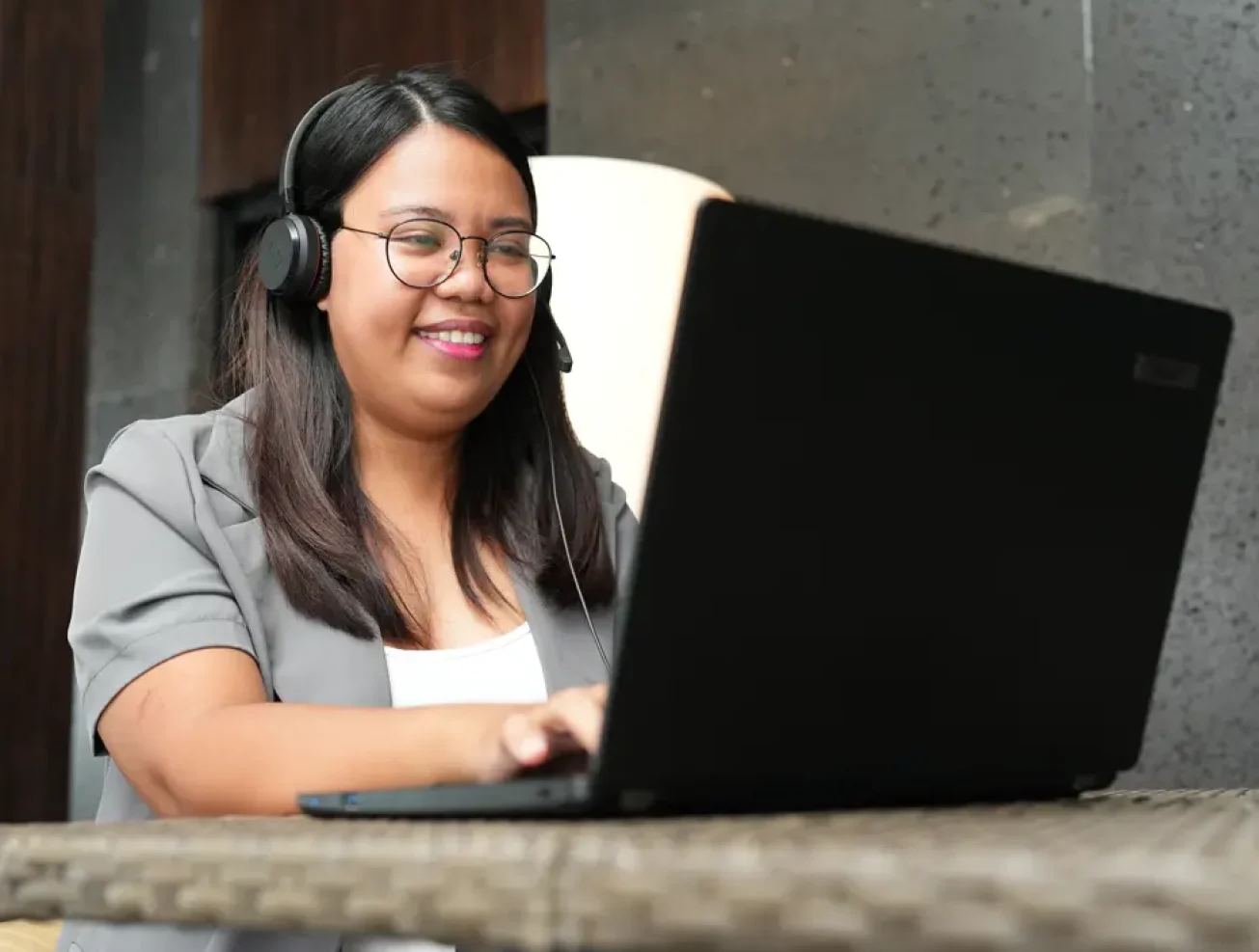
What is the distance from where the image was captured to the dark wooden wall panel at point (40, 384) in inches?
79.4

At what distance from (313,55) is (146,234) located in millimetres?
966

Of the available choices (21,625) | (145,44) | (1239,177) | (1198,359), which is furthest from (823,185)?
(145,44)

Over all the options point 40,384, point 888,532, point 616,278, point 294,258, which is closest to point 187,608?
point 294,258

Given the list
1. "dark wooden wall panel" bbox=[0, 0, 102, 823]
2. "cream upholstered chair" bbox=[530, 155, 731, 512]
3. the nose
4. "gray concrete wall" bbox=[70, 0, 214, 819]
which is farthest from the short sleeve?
"gray concrete wall" bbox=[70, 0, 214, 819]

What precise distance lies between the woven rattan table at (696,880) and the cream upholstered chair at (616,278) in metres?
1.21

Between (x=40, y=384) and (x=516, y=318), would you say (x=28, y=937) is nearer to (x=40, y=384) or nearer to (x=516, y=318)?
(x=516, y=318)

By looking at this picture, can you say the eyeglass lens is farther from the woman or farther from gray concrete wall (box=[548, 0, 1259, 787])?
gray concrete wall (box=[548, 0, 1259, 787])

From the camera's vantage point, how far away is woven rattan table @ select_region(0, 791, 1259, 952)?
341mm

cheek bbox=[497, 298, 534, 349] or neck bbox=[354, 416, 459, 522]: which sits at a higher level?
cheek bbox=[497, 298, 534, 349]

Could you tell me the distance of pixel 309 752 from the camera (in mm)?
835

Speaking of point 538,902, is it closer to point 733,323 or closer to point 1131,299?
point 733,323

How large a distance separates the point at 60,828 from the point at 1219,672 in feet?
5.71

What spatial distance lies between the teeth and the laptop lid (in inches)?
29.2

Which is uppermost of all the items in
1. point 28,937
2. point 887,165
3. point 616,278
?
point 887,165
